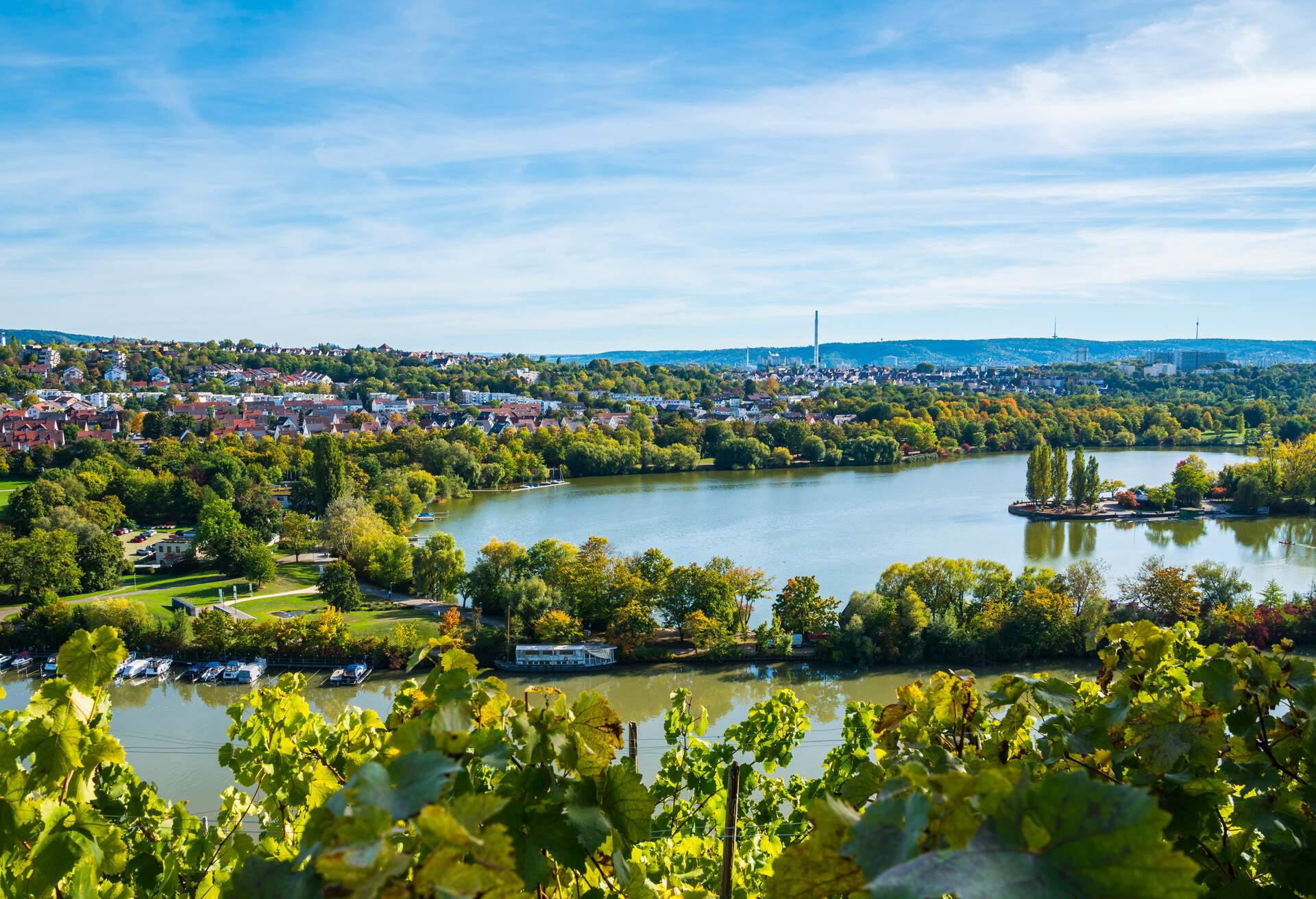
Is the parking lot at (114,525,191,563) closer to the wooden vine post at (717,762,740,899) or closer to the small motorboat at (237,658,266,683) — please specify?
the small motorboat at (237,658,266,683)

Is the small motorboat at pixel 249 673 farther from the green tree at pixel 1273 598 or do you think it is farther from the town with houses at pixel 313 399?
the town with houses at pixel 313 399

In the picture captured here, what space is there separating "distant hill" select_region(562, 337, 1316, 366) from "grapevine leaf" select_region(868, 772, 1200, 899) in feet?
265

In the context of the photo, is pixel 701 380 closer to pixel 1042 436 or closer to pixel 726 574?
pixel 1042 436

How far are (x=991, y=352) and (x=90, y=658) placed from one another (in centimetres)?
8805

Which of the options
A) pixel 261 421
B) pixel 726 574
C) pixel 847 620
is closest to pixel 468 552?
pixel 726 574

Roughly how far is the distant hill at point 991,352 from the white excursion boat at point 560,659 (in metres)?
75.0

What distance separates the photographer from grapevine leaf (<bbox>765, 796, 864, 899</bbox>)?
50 centimetres

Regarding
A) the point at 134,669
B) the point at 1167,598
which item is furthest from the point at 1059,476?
the point at 134,669

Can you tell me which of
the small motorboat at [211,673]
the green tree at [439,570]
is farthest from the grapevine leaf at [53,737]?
the green tree at [439,570]

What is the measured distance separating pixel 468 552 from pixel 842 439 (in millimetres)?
12850

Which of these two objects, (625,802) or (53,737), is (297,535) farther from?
(625,802)

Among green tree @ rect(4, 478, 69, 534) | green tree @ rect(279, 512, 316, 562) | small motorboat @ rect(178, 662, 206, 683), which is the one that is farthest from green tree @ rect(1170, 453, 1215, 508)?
green tree @ rect(4, 478, 69, 534)

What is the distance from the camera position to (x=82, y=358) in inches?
1537

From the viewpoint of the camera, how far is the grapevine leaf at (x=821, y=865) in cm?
50
